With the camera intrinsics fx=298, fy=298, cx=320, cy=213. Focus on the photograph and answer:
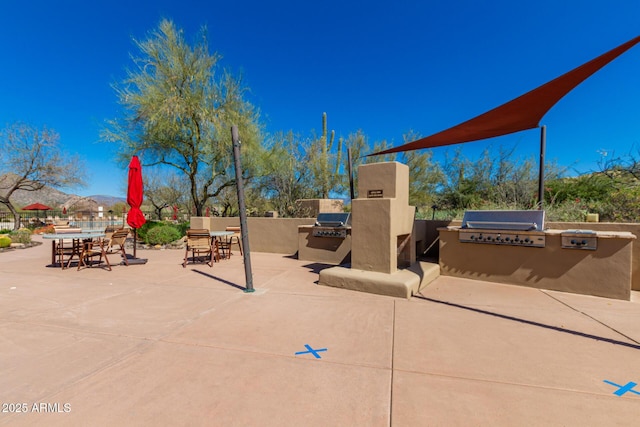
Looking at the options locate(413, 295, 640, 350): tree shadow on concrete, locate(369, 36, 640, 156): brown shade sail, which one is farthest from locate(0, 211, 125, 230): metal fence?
locate(413, 295, 640, 350): tree shadow on concrete

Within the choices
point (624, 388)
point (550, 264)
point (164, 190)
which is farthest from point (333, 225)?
point (164, 190)

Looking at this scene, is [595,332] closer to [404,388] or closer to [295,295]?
[404,388]

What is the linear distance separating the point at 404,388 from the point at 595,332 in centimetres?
267

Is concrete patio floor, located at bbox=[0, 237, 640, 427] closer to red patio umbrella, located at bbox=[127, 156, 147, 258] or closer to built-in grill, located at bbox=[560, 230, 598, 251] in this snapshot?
built-in grill, located at bbox=[560, 230, 598, 251]

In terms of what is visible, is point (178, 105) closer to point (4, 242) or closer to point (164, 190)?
point (4, 242)

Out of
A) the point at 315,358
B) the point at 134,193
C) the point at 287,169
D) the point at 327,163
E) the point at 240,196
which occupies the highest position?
the point at 327,163

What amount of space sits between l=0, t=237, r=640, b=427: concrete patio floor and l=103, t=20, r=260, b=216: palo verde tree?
823cm

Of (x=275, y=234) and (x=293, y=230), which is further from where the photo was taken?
(x=275, y=234)

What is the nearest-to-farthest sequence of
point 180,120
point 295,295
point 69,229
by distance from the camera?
point 295,295
point 69,229
point 180,120

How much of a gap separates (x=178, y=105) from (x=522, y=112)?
10.9 m

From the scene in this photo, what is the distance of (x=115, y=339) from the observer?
3084mm

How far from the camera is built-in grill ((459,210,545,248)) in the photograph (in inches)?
201

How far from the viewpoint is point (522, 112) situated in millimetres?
4734

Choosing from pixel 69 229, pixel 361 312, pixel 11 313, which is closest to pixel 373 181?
pixel 361 312
